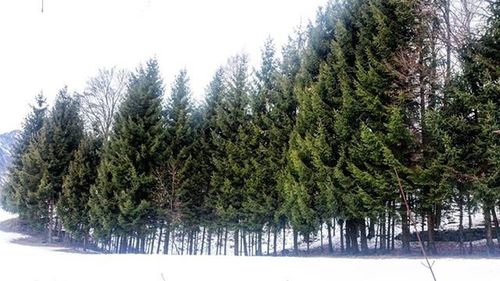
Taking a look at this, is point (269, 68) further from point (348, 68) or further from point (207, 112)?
point (348, 68)

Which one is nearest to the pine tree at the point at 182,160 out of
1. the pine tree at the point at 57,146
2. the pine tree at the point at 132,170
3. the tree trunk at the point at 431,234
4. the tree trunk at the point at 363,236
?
the pine tree at the point at 132,170

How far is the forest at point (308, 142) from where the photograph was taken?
14.1m

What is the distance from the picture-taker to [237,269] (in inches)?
383

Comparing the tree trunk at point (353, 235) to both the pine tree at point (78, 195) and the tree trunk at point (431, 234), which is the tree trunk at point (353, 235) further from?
the pine tree at point (78, 195)

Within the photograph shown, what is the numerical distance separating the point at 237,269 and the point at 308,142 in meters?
9.48

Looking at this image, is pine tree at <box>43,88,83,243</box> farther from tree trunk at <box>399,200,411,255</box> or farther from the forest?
tree trunk at <box>399,200,411,255</box>

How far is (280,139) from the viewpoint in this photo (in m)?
22.0

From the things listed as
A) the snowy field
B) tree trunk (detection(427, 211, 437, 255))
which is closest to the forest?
tree trunk (detection(427, 211, 437, 255))

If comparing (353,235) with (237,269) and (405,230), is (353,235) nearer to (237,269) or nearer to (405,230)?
(405,230)

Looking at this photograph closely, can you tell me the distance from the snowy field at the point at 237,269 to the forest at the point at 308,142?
80.8 inches

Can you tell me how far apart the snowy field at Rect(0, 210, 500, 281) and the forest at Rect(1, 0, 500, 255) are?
80.8 inches

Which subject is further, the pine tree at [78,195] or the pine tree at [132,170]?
the pine tree at [78,195]

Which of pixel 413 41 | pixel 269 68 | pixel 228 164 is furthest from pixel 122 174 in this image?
pixel 413 41

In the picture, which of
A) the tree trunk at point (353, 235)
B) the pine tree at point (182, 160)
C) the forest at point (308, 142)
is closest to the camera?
the forest at point (308, 142)
